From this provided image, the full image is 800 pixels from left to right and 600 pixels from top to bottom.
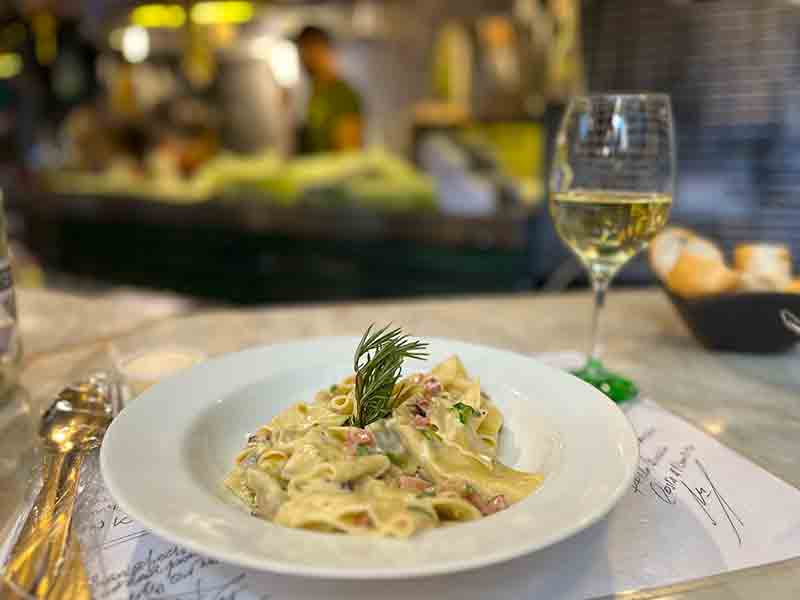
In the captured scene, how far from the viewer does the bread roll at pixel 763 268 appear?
37.6 inches

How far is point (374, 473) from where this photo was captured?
0.51 m

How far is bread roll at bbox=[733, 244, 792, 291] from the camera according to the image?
96cm

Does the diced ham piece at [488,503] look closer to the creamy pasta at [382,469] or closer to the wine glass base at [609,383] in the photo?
the creamy pasta at [382,469]

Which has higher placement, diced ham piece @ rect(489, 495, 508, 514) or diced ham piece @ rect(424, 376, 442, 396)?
diced ham piece @ rect(424, 376, 442, 396)

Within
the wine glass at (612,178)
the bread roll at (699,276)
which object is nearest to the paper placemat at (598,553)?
the wine glass at (612,178)

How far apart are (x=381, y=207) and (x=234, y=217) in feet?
2.61

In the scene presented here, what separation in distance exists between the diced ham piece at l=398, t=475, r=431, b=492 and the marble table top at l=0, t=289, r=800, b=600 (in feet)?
0.54

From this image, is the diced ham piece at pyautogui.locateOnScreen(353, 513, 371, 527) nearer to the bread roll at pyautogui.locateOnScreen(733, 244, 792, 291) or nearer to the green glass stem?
the green glass stem

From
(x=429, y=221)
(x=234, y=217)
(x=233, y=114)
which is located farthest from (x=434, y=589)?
(x=233, y=114)

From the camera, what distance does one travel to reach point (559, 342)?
3.61 ft

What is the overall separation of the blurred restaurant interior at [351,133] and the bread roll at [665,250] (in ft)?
5.16

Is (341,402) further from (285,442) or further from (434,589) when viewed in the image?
(434,589)

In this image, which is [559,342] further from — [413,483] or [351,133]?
[351,133]
